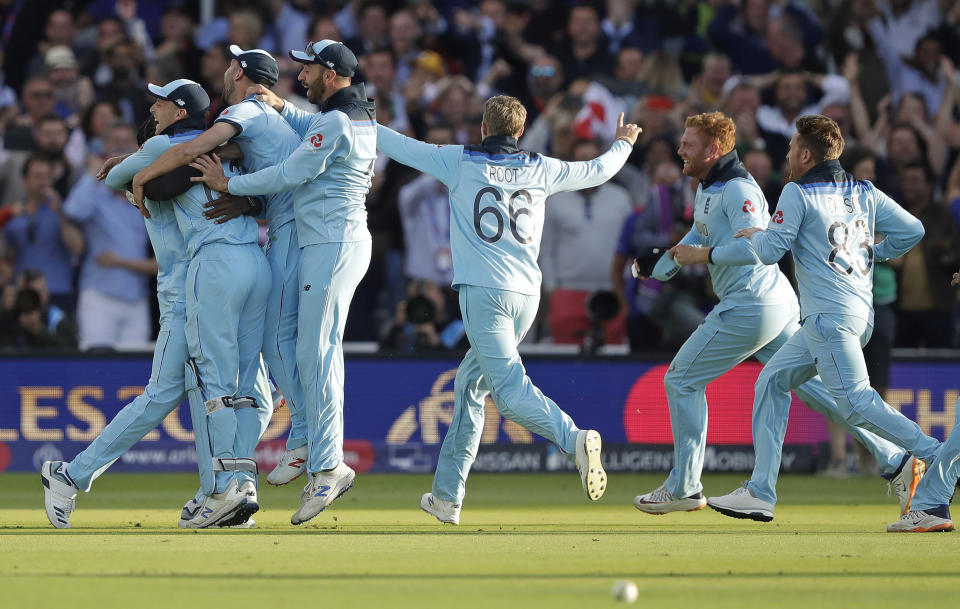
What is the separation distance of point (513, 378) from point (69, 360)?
20.2 feet

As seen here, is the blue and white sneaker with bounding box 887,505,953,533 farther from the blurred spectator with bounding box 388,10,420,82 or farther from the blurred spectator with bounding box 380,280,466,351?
the blurred spectator with bounding box 388,10,420,82

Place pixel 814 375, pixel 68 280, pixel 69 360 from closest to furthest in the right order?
pixel 814 375, pixel 69 360, pixel 68 280

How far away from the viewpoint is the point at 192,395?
30.1ft

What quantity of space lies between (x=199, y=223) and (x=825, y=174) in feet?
12.7

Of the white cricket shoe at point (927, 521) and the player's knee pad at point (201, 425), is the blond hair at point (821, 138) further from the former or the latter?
the player's knee pad at point (201, 425)

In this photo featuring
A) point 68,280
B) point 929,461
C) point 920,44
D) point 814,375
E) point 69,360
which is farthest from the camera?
point 920,44

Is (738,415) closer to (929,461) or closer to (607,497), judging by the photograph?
(607,497)

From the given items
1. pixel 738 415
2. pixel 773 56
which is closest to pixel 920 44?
pixel 773 56

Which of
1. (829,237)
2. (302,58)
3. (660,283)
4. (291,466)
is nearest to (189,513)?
(291,466)

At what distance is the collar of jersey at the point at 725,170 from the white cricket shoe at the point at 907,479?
84.8 inches

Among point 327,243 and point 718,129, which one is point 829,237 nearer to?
point 718,129

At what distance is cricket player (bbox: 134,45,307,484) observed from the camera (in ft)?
30.6

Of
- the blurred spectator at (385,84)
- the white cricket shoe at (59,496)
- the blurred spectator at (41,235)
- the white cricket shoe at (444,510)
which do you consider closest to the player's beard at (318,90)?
the white cricket shoe at (444,510)

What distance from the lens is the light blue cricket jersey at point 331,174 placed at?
8.95 m
